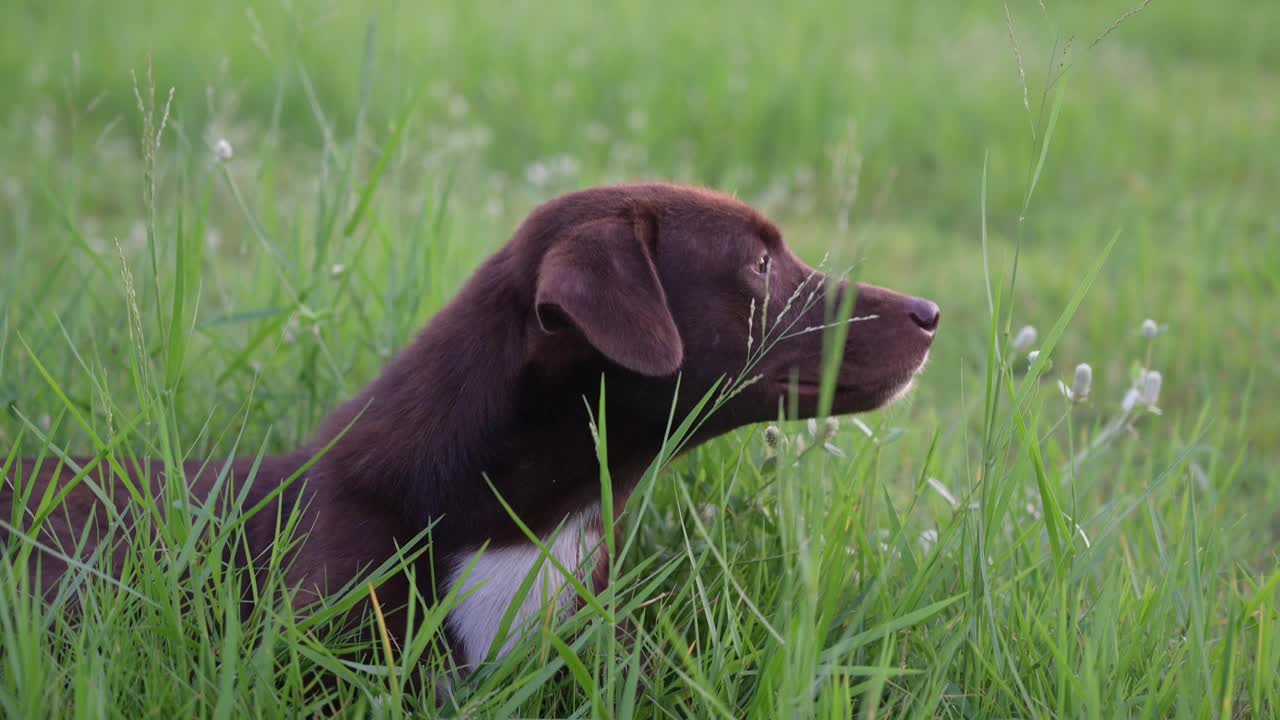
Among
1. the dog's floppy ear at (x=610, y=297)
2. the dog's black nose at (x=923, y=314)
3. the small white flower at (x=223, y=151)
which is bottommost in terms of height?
the dog's black nose at (x=923, y=314)

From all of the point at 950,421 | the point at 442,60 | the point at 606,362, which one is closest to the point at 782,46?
the point at 442,60

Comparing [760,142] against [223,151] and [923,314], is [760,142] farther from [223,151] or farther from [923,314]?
[923,314]

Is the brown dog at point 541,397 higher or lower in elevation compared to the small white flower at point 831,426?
higher

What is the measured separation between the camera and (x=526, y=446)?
2.23 metres

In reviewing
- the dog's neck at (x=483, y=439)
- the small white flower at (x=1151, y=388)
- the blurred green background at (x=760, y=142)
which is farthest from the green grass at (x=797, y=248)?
the dog's neck at (x=483, y=439)

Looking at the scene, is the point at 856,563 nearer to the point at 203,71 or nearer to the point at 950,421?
the point at 950,421

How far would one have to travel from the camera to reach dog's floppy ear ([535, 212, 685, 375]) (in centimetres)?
194

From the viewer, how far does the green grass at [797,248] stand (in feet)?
6.32

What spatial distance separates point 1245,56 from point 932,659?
1089cm

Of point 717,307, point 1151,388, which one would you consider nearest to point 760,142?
point 1151,388

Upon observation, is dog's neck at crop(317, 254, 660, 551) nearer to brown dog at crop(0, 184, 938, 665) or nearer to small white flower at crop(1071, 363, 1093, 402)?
brown dog at crop(0, 184, 938, 665)

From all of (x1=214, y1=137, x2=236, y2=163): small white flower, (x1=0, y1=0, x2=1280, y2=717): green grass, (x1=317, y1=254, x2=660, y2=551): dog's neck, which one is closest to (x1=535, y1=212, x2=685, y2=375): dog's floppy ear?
(x1=317, y1=254, x2=660, y2=551): dog's neck

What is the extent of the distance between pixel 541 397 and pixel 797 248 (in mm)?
4003

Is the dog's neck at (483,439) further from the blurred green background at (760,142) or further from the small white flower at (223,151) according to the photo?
the blurred green background at (760,142)
